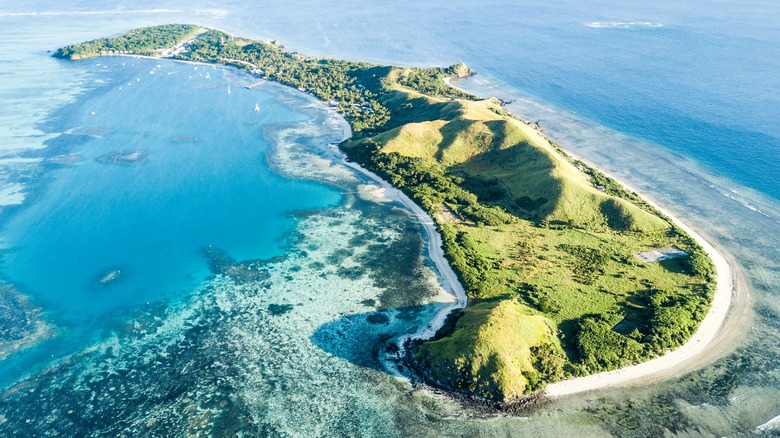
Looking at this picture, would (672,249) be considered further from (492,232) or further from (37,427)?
(37,427)

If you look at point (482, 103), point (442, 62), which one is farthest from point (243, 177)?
point (442, 62)

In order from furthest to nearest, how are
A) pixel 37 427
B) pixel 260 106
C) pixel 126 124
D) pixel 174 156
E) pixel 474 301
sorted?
pixel 260 106 → pixel 126 124 → pixel 174 156 → pixel 474 301 → pixel 37 427

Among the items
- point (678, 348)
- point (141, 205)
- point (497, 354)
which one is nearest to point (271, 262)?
point (141, 205)

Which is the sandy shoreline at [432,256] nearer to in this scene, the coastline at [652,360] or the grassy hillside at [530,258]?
the coastline at [652,360]

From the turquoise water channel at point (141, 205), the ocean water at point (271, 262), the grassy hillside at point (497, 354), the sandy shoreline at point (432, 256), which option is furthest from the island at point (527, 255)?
the turquoise water channel at point (141, 205)

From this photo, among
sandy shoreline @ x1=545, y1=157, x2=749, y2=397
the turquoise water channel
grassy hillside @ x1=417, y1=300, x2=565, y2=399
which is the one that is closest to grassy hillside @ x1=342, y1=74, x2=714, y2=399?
grassy hillside @ x1=417, y1=300, x2=565, y2=399

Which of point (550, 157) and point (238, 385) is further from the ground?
point (550, 157)
